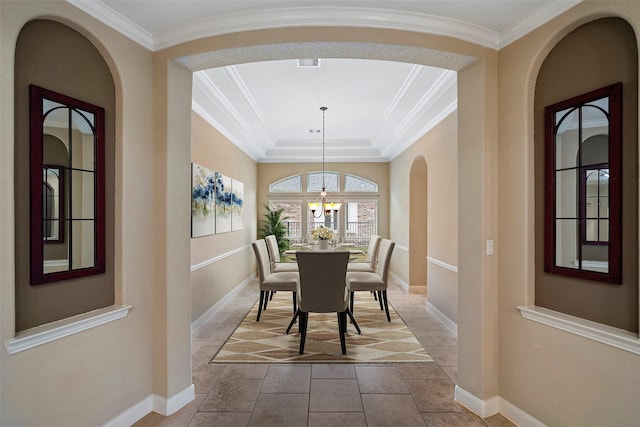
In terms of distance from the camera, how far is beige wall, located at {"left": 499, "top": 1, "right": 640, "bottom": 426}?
1779 millimetres

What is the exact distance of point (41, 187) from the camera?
1817 mm

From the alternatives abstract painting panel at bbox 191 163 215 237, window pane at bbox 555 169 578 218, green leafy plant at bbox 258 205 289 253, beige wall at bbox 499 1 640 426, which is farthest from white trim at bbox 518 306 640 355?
green leafy plant at bbox 258 205 289 253

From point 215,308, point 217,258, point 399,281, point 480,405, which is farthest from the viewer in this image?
point 399,281

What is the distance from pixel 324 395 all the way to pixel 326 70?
3151 millimetres

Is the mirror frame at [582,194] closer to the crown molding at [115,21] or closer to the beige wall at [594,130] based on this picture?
the beige wall at [594,130]

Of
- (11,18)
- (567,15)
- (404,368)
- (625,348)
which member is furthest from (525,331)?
(11,18)

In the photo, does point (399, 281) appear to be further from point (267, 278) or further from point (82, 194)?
point (82, 194)

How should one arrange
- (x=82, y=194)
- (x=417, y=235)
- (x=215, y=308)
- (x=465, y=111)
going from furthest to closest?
(x=417, y=235) → (x=215, y=308) → (x=465, y=111) → (x=82, y=194)

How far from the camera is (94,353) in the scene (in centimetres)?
205

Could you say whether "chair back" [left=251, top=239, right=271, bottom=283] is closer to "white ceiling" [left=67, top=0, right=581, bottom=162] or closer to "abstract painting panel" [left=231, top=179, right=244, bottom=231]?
"abstract painting panel" [left=231, top=179, right=244, bottom=231]

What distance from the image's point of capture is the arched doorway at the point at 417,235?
604 cm

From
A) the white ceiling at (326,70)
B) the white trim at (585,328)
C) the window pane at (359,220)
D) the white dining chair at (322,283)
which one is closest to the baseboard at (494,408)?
the white trim at (585,328)

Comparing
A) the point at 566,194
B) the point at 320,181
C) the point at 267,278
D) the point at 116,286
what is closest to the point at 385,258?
the point at 267,278

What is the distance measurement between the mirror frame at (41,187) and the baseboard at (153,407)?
955mm
